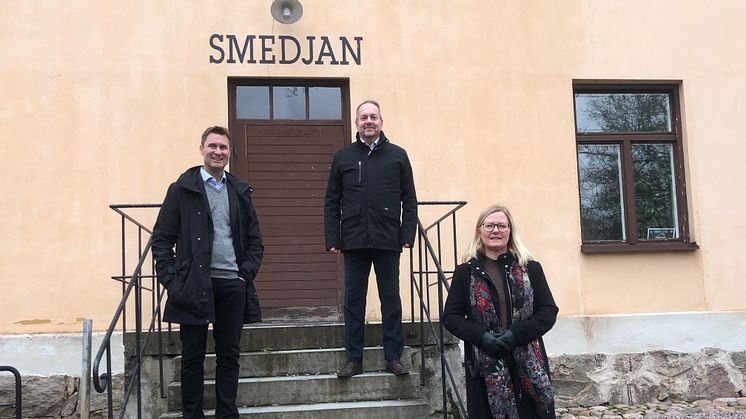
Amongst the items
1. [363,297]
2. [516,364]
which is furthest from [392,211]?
[516,364]

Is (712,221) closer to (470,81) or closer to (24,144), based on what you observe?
(470,81)

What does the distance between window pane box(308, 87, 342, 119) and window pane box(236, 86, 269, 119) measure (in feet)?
1.29

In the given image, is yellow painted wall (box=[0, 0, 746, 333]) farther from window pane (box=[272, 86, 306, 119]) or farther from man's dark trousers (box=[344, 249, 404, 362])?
man's dark trousers (box=[344, 249, 404, 362])

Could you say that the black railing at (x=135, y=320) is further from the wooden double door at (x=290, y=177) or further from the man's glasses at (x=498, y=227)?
the man's glasses at (x=498, y=227)

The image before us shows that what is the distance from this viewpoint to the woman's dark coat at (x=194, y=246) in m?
3.86

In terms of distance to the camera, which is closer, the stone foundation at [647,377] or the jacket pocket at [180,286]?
the jacket pocket at [180,286]

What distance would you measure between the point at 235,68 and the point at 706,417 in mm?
4788

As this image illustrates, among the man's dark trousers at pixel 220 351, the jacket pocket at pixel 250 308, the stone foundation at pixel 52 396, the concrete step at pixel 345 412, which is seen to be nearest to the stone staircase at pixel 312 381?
the concrete step at pixel 345 412

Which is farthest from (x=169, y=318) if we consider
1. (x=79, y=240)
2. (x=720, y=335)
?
(x=720, y=335)

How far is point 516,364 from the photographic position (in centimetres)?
317

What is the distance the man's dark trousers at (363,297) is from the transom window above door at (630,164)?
2714 mm

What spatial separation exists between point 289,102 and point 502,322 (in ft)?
12.4

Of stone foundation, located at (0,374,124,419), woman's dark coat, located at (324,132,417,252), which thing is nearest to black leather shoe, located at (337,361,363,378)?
woman's dark coat, located at (324,132,417,252)

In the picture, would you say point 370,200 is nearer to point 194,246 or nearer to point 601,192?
point 194,246
